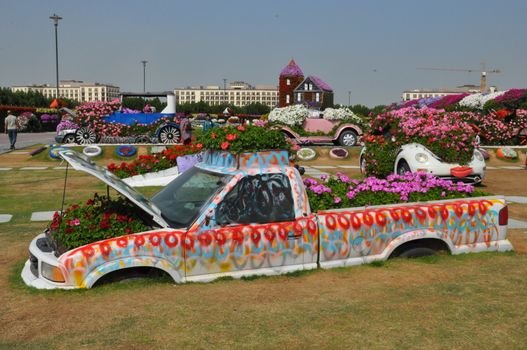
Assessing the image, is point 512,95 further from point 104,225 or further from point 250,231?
point 104,225

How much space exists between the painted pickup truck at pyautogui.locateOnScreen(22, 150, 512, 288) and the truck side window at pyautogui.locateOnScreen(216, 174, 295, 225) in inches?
0.4

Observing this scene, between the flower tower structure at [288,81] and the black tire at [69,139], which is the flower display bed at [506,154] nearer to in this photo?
the black tire at [69,139]

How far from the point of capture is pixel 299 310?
14.4 feet

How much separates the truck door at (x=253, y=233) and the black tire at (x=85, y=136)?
19.0 m

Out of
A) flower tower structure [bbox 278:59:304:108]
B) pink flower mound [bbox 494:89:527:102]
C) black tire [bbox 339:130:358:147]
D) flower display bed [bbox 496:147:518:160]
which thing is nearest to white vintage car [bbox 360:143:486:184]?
flower display bed [bbox 496:147:518:160]

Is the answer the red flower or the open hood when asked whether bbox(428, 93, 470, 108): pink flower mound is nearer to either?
the open hood

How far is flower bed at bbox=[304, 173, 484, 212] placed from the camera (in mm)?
5965

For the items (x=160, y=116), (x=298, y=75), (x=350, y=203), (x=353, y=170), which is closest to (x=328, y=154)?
(x=353, y=170)

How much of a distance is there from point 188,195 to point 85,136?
18621 millimetres

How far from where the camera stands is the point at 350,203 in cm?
598

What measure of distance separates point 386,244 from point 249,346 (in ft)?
8.15

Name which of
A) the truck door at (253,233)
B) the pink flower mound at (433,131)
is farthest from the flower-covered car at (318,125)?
the truck door at (253,233)

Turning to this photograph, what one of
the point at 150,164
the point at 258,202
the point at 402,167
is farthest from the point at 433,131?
the point at 258,202

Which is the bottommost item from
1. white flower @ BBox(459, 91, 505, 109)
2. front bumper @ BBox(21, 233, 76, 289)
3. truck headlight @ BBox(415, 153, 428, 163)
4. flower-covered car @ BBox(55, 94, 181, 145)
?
front bumper @ BBox(21, 233, 76, 289)
